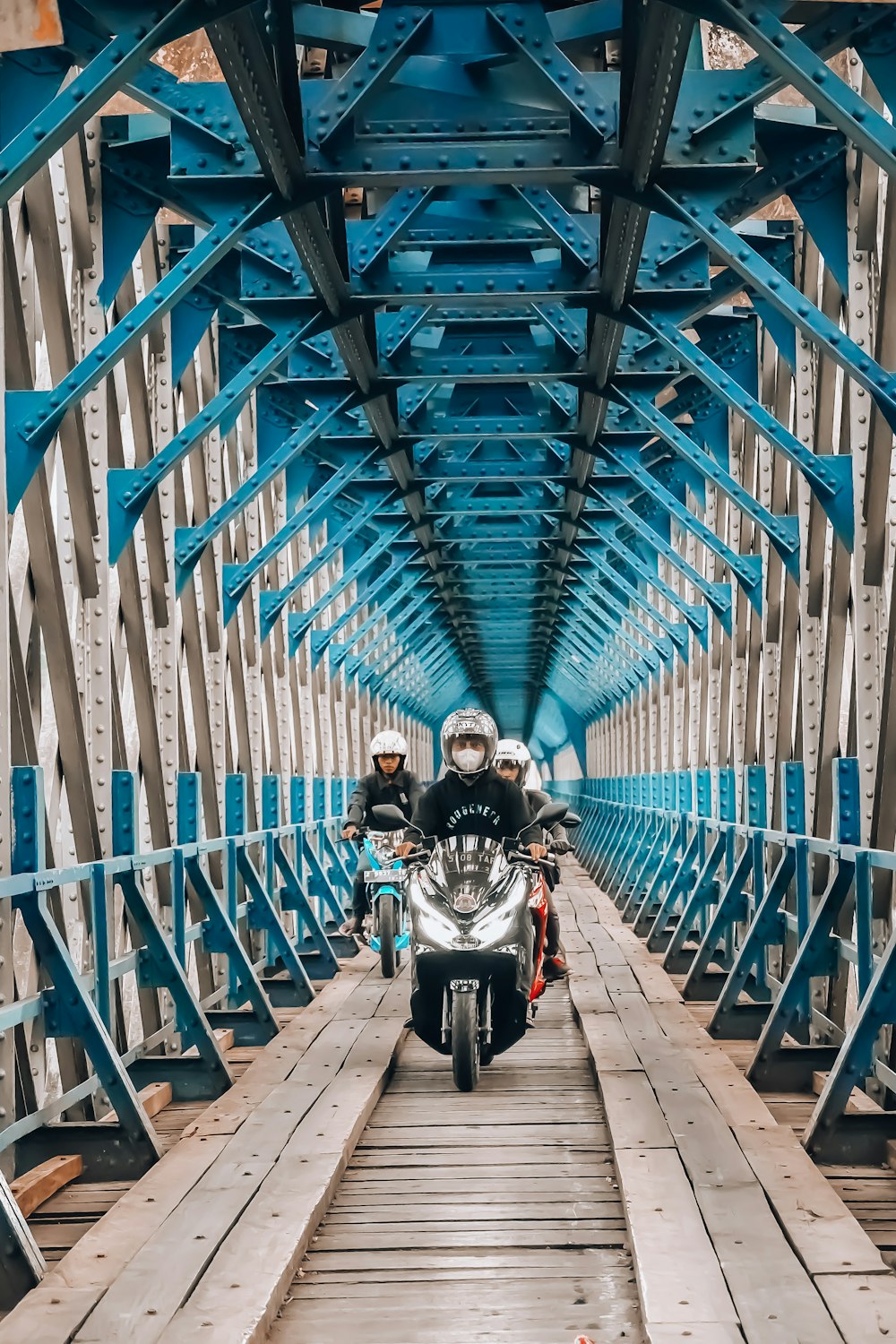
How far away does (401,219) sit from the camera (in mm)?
7215

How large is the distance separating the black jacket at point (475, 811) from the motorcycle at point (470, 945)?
0.22 meters

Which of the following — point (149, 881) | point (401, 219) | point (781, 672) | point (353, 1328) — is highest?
point (401, 219)

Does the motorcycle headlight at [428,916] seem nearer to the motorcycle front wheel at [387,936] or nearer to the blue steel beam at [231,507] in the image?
the blue steel beam at [231,507]

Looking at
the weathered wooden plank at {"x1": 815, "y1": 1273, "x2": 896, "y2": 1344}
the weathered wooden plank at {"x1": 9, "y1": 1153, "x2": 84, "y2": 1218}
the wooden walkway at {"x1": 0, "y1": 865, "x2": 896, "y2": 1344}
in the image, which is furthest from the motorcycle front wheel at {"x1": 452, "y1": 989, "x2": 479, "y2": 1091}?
the weathered wooden plank at {"x1": 815, "y1": 1273, "x2": 896, "y2": 1344}

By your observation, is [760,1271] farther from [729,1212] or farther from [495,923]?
[495,923]

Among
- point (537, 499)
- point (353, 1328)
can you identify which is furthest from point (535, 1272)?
point (537, 499)

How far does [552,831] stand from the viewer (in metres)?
9.54

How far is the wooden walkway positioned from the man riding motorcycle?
1089mm

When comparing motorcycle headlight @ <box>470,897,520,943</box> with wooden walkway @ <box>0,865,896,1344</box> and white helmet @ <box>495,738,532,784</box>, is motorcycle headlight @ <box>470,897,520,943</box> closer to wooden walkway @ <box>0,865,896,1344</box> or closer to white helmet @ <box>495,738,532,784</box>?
wooden walkway @ <box>0,865,896,1344</box>

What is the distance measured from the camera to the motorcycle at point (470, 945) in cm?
692

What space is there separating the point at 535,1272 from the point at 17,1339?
154 centimetres

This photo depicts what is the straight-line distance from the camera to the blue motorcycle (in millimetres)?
10664

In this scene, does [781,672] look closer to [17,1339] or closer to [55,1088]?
[55,1088]

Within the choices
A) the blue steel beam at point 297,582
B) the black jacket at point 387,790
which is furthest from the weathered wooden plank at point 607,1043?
the blue steel beam at point 297,582
